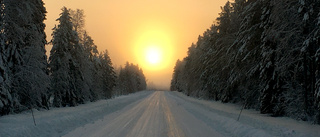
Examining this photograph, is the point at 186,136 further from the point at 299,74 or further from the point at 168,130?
the point at 299,74

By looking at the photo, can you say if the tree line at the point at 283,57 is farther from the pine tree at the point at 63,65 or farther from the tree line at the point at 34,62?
the pine tree at the point at 63,65

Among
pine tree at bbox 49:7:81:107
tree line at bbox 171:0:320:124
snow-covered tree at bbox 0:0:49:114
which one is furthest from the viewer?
pine tree at bbox 49:7:81:107

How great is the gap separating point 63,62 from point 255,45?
62.0ft

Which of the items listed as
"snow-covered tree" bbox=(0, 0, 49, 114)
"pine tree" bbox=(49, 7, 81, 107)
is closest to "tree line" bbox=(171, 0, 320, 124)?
"snow-covered tree" bbox=(0, 0, 49, 114)

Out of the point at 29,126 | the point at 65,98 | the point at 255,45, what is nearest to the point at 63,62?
the point at 65,98

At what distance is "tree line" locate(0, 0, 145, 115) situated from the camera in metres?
14.8

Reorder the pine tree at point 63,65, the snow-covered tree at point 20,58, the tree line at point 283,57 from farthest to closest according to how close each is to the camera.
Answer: the pine tree at point 63,65
the snow-covered tree at point 20,58
the tree line at point 283,57

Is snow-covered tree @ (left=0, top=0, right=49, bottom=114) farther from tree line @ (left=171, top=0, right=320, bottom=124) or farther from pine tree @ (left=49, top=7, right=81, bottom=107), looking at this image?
tree line @ (left=171, top=0, right=320, bottom=124)

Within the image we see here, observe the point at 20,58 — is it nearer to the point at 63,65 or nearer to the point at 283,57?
the point at 63,65

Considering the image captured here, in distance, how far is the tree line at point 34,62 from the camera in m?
14.8

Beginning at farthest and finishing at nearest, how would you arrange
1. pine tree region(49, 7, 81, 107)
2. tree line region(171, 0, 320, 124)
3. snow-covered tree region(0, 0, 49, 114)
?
pine tree region(49, 7, 81, 107)
snow-covered tree region(0, 0, 49, 114)
tree line region(171, 0, 320, 124)

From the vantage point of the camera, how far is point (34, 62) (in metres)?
17.2

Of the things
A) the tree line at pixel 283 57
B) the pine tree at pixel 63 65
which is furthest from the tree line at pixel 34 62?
the tree line at pixel 283 57

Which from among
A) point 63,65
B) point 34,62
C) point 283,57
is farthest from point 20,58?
point 283,57
